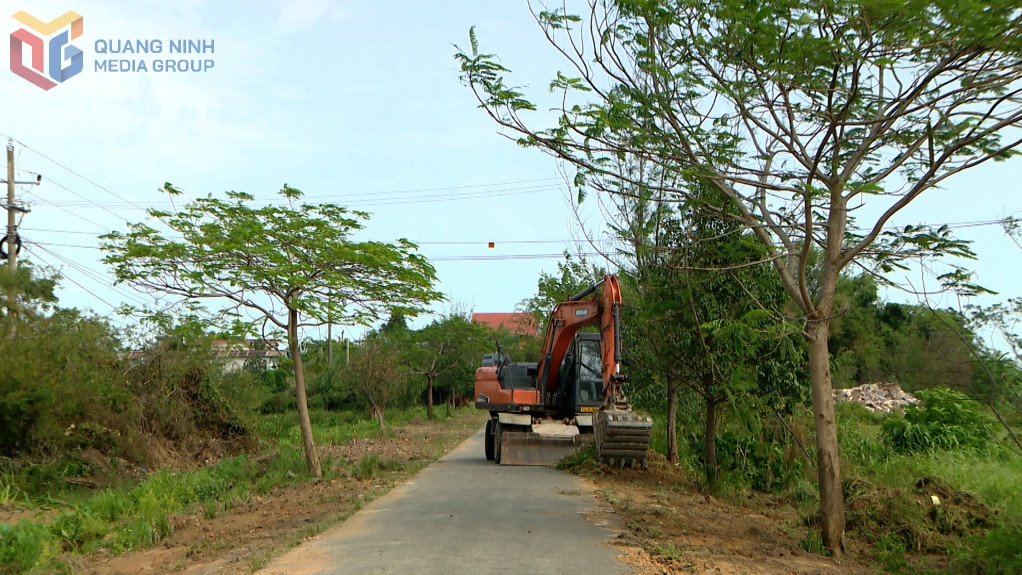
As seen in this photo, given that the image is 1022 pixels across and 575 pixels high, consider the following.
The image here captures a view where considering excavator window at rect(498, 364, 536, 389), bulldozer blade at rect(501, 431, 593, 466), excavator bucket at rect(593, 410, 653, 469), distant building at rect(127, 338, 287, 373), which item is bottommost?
bulldozer blade at rect(501, 431, 593, 466)

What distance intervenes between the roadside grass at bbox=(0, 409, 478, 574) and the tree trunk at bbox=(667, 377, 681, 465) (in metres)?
5.39

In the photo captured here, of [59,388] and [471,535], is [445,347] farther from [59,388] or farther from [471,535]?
[471,535]

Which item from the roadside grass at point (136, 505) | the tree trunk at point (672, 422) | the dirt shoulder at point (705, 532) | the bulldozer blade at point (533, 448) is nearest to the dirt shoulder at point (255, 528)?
the roadside grass at point (136, 505)

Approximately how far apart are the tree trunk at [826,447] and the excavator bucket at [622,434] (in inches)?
116

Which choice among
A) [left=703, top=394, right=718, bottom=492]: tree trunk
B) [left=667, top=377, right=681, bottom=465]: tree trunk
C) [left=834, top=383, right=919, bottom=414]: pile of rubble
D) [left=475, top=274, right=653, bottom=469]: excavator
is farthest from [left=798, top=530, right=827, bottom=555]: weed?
[left=834, top=383, right=919, bottom=414]: pile of rubble

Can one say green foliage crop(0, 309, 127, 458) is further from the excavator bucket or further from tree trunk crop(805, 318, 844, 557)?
tree trunk crop(805, 318, 844, 557)

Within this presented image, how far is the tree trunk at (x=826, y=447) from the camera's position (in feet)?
30.1

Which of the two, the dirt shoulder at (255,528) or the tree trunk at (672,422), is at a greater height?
the tree trunk at (672,422)

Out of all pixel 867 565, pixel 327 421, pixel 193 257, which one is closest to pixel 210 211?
pixel 193 257

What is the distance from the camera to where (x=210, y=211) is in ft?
46.6

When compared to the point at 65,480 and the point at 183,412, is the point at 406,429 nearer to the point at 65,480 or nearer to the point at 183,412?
the point at 183,412

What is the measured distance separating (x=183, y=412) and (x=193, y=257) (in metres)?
8.55

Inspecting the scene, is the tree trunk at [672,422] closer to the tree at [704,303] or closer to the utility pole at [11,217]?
the tree at [704,303]

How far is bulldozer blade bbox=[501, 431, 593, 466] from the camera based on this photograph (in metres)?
18.5
